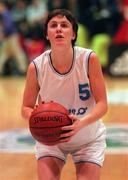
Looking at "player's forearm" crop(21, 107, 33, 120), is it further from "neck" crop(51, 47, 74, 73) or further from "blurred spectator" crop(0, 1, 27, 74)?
"blurred spectator" crop(0, 1, 27, 74)

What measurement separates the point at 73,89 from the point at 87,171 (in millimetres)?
627

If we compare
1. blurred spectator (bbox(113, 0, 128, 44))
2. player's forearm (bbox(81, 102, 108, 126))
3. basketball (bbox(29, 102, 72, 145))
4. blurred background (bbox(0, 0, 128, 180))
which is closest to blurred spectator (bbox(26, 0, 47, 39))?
blurred background (bbox(0, 0, 128, 180))

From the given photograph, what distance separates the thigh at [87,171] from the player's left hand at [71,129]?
306 mm

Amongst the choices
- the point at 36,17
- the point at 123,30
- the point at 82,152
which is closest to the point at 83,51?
the point at 82,152

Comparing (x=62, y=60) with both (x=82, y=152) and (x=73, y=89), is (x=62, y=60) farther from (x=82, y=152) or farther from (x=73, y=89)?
(x=82, y=152)

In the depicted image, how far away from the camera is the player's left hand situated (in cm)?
390

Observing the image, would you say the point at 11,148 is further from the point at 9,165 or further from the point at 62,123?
the point at 62,123

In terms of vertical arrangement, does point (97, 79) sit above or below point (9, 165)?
above

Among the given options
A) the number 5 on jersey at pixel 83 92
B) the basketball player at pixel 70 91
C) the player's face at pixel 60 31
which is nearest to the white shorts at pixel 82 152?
the basketball player at pixel 70 91

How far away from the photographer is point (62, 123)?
3.91 m

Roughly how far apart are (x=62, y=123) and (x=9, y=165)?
2.08m

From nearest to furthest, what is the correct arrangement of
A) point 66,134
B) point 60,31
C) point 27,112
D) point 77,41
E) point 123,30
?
1. point 66,134
2. point 60,31
3. point 27,112
4. point 77,41
5. point 123,30

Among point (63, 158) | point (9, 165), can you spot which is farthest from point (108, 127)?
point (63, 158)

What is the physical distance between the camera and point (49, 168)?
4086mm
